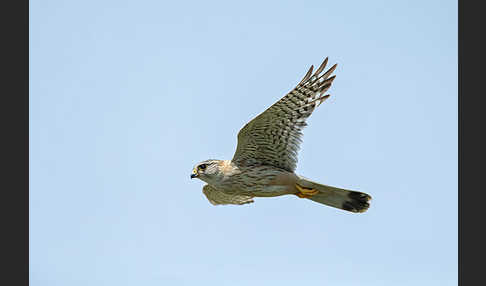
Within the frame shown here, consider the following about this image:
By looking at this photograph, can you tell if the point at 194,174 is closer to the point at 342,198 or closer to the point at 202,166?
the point at 202,166

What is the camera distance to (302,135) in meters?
10.7

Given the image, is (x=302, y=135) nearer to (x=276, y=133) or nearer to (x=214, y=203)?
(x=276, y=133)

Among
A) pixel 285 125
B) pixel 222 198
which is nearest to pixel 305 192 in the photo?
pixel 285 125

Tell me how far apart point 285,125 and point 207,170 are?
140 cm

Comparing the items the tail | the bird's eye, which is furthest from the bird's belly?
the bird's eye

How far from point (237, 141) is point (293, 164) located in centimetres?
93

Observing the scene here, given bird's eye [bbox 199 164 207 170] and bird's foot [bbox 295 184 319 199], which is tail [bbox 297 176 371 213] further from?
bird's eye [bbox 199 164 207 170]

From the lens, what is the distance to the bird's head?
10875 millimetres

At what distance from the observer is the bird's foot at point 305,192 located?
35.1ft

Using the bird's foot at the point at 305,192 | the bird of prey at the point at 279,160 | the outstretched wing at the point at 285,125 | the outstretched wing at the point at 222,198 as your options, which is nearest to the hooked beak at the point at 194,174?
the bird of prey at the point at 279,160

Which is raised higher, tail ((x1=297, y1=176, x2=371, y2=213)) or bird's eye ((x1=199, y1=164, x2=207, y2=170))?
bird's eye ((x1=199, y1=164, x2=207, y2=170))

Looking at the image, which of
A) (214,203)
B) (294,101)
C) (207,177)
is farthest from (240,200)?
(294,101)

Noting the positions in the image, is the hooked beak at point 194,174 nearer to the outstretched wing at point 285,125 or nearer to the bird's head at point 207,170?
the bird's head at point 207,170

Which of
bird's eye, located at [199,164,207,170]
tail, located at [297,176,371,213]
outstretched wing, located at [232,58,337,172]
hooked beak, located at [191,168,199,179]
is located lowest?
tail, located at [297,176,371,213]
